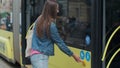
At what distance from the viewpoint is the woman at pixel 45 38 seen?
18.1 feet

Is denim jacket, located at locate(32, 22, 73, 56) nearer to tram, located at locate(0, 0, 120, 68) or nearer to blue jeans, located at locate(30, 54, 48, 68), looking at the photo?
blue jeans, located at locate(30, 54, 48, 68)

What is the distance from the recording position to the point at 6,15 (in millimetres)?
11234

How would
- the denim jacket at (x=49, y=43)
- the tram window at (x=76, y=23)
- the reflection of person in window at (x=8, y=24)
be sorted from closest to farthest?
the denim jacket at (x=49, y=43) < the tram window at (x=76, y=23) < the reflection of person in window at (x=8, y=24)

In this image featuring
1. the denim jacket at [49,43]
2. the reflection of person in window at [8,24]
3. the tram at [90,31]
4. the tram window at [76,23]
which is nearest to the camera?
the tram at [90,31]

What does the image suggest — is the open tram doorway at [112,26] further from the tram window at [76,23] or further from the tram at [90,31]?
the tram window at [76,23]

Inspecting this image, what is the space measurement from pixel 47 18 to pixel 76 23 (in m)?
0.87

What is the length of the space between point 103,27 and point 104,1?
354mm

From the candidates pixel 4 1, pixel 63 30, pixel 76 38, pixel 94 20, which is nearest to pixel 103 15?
pixel 94 20

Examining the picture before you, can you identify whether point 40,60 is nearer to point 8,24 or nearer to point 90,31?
point 90,31

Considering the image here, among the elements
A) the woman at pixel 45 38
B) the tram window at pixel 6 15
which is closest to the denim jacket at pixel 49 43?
the woman at pixel 45 38

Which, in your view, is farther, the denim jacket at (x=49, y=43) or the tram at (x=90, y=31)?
the denim jacket at (x=49, y=43)

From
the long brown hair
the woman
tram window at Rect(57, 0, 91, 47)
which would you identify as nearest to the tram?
tram window at Rect(57, 0, 91, 47)

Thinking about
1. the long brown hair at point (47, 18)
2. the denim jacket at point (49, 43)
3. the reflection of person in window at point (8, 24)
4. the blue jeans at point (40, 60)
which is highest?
the long brown hair at point (47, 18)

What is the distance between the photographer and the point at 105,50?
5430 millimetres
